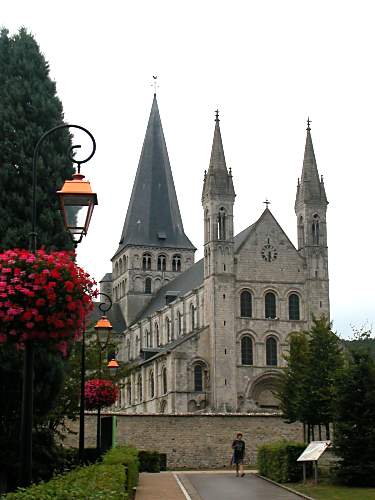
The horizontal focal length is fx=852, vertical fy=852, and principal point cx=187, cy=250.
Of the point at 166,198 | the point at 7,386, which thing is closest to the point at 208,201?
the point at 166,198

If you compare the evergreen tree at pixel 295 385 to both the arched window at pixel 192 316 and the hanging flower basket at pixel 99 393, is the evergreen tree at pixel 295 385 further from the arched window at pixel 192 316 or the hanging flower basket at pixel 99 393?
the arched window at pixel 192 316

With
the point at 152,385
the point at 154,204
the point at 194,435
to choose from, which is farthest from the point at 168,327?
the point at 194,435

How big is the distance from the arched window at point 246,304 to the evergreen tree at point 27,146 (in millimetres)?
43005

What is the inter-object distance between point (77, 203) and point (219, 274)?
5033 cm

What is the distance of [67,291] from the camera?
10.4m

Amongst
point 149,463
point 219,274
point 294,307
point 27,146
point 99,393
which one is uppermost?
point 219,274

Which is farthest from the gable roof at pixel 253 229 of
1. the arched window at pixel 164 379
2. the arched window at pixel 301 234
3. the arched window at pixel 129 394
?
the arched window at pixel 129 394

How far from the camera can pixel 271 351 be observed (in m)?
62.4

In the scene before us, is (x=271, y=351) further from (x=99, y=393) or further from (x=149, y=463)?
(x=99, y=393)

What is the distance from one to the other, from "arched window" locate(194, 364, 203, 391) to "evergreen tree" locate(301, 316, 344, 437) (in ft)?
82.8

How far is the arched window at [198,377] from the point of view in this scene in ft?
199

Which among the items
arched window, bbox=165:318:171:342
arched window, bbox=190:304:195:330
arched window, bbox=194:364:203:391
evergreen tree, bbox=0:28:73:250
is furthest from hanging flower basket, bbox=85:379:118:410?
arched window, bbox=165:318:171:342

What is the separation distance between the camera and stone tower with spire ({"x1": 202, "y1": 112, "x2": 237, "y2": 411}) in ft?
195

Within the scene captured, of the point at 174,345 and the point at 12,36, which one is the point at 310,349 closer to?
the point at 12,36
